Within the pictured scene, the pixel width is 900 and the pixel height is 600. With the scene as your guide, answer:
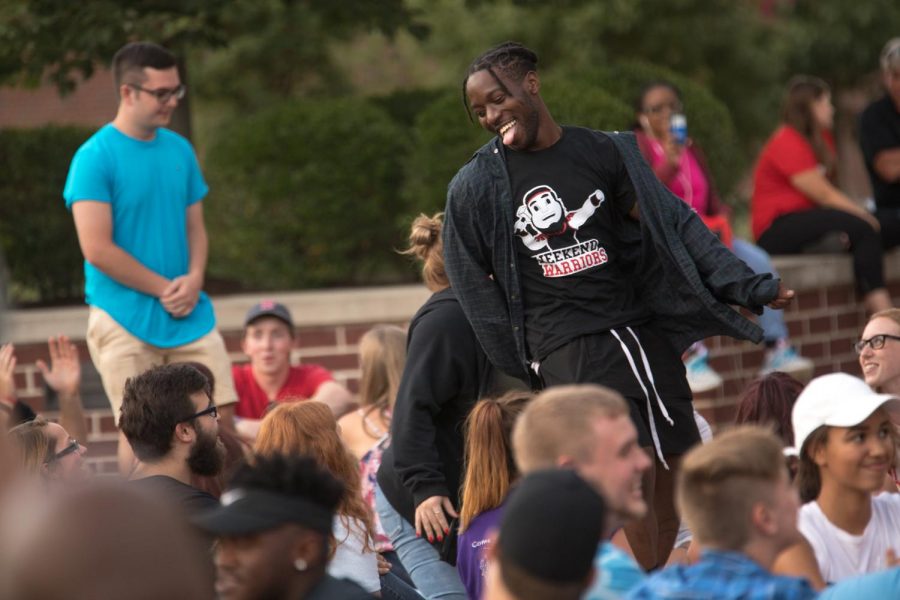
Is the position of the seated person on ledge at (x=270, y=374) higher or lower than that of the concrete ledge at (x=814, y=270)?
lower

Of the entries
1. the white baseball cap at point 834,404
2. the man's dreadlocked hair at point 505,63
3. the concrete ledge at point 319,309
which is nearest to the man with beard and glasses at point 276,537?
the white baseball cap at point 834,404

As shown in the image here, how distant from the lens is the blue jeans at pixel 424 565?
19.1ft

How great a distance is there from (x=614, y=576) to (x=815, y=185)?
6.38m

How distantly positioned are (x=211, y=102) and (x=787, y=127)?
737cm

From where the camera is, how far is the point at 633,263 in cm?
543

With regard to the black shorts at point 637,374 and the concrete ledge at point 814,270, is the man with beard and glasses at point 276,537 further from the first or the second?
the concrete ledge at point 814,270

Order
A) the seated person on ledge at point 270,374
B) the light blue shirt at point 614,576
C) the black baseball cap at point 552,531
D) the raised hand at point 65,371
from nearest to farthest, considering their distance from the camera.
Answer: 1. the black baseball cap at point 552,531
2. the light blue shirt at point 614,576
3. the raised hand at point 65,371
4. the seated person on ledge at point 270,374

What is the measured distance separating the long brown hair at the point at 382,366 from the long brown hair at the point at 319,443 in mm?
1491

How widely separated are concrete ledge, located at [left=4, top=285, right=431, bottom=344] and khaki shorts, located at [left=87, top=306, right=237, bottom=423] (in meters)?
1.47

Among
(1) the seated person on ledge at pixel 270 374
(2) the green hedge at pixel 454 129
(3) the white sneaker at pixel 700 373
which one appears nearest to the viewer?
(1) the seated person on ledge at pixel 270 374

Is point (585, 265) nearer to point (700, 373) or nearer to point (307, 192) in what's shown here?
point (700, 373)

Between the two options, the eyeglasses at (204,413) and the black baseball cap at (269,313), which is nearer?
the eyeglasses at (204,413)

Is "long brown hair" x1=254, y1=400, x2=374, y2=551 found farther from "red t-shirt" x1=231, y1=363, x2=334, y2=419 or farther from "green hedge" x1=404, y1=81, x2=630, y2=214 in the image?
"green hedge" x1=404, y1=81, x2=630, y2=214

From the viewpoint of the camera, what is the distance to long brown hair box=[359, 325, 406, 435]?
6918 millimetres
